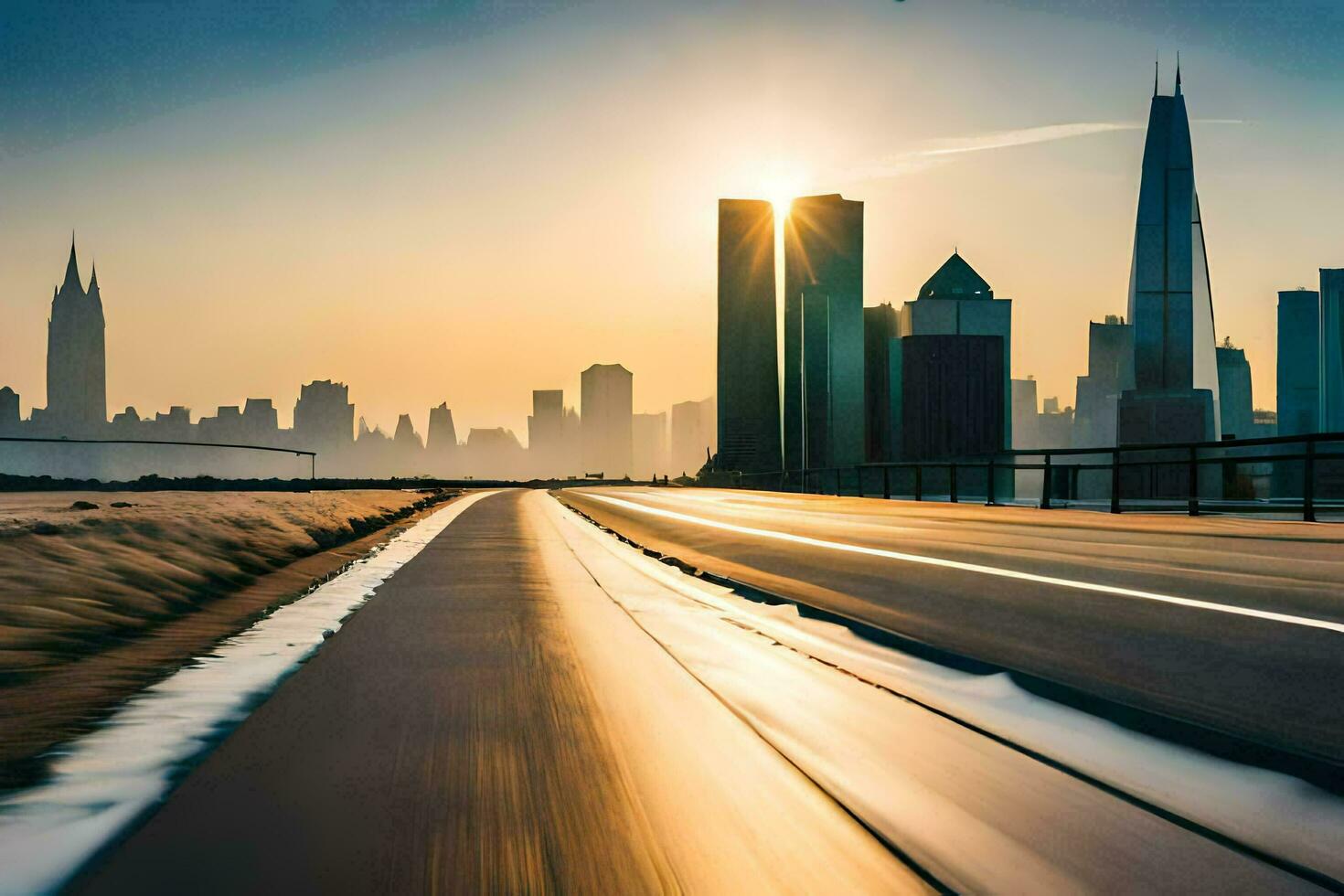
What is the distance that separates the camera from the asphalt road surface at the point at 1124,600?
477 centimetres

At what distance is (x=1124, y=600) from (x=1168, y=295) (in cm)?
17367

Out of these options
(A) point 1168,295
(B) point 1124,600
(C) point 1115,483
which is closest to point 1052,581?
(B) point 1124,600

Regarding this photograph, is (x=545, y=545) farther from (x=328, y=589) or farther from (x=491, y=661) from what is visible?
(x=491, y=661)

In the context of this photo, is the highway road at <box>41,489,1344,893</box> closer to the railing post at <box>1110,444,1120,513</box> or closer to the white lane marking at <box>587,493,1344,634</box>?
the white lane marking at <box>587,493,1344,634</box>

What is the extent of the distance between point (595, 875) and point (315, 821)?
0.90m

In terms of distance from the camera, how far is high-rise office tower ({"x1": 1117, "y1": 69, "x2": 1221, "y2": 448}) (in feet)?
522

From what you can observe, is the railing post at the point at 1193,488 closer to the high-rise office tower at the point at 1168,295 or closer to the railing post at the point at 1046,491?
the railing post at the point at 1046,491

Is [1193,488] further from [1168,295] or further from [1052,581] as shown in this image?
[1168,295]

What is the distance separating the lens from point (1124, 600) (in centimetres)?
764

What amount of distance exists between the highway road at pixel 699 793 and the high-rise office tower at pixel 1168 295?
16020cm

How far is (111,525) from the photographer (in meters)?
12.9

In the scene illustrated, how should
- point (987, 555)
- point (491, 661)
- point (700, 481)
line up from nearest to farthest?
1. point (491, 661)
2. point (987, 555)
3. point (700, 481)

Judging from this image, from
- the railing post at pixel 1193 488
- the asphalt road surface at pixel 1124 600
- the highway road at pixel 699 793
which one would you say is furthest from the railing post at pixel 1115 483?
the highway road at pixel 699 793

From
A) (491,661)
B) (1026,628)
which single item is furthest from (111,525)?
(1026,628)
